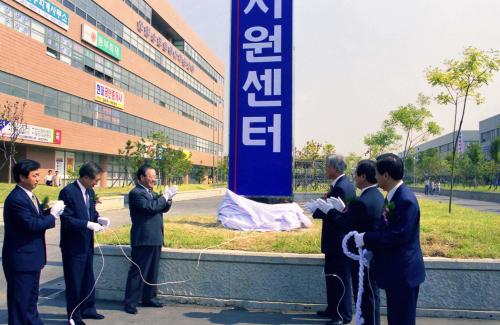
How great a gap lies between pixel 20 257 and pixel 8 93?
26.1 m

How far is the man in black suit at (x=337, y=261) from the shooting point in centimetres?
493

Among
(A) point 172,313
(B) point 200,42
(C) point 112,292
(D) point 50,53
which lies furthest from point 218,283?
(B) point 200,42

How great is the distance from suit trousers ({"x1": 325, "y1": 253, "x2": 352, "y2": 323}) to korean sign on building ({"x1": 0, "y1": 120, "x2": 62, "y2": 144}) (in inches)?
989

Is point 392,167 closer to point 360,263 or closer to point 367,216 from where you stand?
point 367,216

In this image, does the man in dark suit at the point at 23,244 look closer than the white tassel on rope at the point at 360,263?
No

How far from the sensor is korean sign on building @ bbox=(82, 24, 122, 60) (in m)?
33.6

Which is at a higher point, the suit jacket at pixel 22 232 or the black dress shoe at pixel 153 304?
the suit jacket at pixel 22 232

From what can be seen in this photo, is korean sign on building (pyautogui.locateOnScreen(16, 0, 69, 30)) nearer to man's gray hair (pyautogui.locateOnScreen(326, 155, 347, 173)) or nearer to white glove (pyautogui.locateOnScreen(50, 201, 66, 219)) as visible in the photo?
white glove (pyautogui.locateOnScreen(50, 201, 66, 219))

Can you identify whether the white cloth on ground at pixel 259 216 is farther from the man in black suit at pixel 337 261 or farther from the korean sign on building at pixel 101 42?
the korean sign on building at pixel 101 42

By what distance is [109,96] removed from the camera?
123ft

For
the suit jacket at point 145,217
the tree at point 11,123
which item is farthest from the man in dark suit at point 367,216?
the tree at point 11,123

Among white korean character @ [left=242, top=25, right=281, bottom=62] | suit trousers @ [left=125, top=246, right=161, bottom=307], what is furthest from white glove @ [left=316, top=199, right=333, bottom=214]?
white korean character @ [left=242, top=25, right=281, bottom=62]

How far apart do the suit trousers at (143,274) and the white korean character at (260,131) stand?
140 inches

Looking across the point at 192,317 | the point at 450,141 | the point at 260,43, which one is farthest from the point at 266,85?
the point at 450,141
